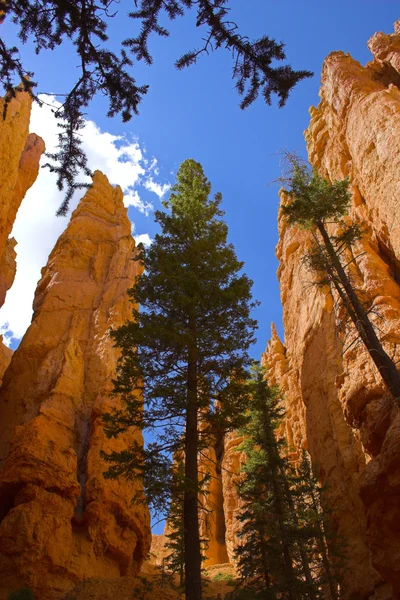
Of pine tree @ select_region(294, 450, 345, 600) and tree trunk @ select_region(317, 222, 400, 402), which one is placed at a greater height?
tree trunk @ select_region(317, 222, 400, 402)

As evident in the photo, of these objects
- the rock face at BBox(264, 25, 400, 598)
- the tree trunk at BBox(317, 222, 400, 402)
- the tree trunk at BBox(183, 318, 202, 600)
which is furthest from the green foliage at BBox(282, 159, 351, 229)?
the tree trunk at BBox(183, 318, 202, 600)

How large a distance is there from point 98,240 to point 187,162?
20.1m

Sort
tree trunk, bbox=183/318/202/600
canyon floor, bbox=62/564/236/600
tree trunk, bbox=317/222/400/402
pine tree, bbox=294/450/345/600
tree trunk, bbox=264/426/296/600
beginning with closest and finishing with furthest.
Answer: tree trunk, bbox=183/318/202/600, tree trunk, bbox=317/222/400/402, tree trunk, bbox=264/426/296/600, canyon floor, bbox=62/564/236/600, pine tree, bbox=294/450/345/600

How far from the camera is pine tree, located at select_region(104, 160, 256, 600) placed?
38.7ft

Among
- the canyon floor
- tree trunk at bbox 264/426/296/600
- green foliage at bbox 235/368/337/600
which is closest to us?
tree trunk at bbox 264/426/296/600

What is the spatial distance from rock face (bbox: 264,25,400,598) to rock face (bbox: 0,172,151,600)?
1024 centimetres

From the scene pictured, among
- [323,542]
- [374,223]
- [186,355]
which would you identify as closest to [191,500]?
[186,355]

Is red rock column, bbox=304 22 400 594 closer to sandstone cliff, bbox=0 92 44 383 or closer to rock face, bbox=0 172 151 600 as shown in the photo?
rock face, bbox=0 172 151 600

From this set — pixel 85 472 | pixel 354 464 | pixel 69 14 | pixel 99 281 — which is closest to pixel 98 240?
pixel 99 281

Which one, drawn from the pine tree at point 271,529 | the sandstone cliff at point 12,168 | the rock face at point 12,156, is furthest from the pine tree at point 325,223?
the rock face at point 12,156

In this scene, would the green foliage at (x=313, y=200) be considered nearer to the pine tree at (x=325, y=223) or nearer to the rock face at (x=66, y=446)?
the pine tree at (x=325, y=223)

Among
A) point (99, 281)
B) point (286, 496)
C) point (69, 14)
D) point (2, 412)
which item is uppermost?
point (99, 281)

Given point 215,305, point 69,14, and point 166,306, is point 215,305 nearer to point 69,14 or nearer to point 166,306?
point 166,306

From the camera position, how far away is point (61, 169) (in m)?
6.92
